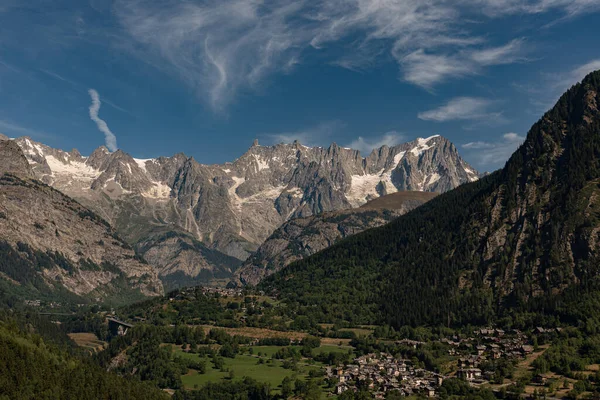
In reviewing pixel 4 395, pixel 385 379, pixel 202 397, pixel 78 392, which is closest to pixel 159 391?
pixel 202 397

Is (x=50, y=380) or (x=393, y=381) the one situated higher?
(x=50, y=380)

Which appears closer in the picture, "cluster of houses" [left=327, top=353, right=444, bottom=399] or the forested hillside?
the forested hillside

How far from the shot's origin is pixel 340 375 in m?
199

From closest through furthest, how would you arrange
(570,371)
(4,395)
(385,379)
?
(4,395) → (570,371) → (385,379)

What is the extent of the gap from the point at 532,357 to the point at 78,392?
124632 millimetres

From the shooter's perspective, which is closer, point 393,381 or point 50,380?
point 50,380

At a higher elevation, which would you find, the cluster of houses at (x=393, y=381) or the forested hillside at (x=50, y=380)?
the forested hillside at (x=50, y=380)

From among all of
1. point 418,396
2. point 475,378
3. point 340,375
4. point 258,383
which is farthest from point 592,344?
point 258,383

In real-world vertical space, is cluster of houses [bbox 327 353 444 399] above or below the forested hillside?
below

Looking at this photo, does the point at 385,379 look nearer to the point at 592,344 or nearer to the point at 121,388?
the point at 592,344

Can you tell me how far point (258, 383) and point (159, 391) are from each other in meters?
28.3

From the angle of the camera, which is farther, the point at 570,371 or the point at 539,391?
the point at 570,371

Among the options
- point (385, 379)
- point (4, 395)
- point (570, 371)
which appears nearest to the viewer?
point (4, 395)

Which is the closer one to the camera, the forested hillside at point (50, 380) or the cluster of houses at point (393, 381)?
the forested hillside at point (50, 380)
